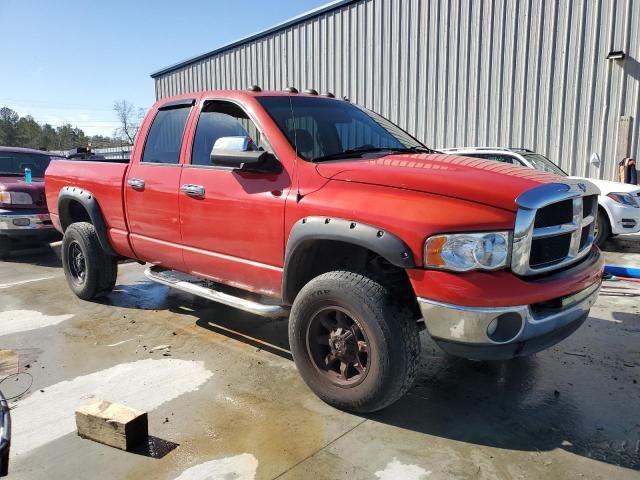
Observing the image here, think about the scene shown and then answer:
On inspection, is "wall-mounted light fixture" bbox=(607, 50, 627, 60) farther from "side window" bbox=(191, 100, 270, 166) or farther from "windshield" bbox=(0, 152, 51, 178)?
"windshield" bbox=(0, 152, 51, 178)

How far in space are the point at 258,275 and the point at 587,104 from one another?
9611mm

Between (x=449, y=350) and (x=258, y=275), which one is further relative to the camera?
(x=258, y=275)

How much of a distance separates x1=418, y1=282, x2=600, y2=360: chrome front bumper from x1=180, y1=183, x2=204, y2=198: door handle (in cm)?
198

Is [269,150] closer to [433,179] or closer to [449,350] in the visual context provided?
[433,179]

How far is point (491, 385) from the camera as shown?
137 inches

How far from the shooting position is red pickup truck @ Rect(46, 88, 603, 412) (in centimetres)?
260

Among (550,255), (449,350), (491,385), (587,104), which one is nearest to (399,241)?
(449,350)

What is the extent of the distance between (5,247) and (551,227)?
8248mm

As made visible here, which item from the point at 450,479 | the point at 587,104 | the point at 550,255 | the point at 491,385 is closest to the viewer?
the point at 450,479

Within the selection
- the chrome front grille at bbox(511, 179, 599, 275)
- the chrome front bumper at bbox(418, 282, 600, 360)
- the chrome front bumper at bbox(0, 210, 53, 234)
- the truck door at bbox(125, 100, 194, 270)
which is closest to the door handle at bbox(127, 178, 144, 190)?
the truck door at bbox(125, 100, 194, 270)

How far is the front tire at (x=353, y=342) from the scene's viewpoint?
2.79 metres

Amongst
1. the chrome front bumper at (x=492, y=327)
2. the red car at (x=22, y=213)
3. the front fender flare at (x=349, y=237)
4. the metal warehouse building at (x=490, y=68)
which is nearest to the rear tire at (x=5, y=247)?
the red car at (x=22, y=213)

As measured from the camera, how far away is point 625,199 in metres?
8.01

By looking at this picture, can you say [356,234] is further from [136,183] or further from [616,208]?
[616,208]
